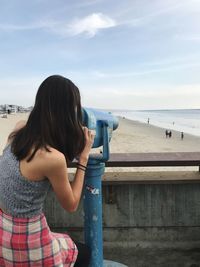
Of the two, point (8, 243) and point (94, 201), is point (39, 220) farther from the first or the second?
point (94, 201)

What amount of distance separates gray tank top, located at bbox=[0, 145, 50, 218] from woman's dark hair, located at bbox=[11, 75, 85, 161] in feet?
0.25

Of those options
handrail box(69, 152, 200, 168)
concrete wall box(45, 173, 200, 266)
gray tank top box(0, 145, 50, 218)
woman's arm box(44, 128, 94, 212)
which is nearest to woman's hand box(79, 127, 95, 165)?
woman's arm box(44, 128, 94, 212)

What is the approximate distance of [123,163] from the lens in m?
3.34

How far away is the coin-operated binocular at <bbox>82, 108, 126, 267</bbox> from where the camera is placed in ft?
7.88

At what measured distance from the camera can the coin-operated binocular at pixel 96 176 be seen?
2402 mm

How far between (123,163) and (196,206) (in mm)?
764

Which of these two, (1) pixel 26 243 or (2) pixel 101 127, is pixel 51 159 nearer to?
(1) pixel 26 243

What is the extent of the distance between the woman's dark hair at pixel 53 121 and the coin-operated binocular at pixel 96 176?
0.33 metres

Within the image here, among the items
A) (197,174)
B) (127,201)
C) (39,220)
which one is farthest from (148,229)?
(39,220)

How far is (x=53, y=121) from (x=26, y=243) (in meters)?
0.57

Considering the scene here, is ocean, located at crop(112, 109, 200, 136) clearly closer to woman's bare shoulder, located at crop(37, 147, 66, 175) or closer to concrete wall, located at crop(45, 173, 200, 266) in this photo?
concrete wall, located at crop(45, 173, 200, 266)

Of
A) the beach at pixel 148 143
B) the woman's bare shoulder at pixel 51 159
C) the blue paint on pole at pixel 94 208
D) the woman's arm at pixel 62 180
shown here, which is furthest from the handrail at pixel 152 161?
the beach at pixel 148 143

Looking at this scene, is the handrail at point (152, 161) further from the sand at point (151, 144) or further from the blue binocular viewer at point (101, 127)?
the sand at point (151, 144)

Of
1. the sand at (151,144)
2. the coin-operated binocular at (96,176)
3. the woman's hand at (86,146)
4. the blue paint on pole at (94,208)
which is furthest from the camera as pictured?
the sand at (151,144)
